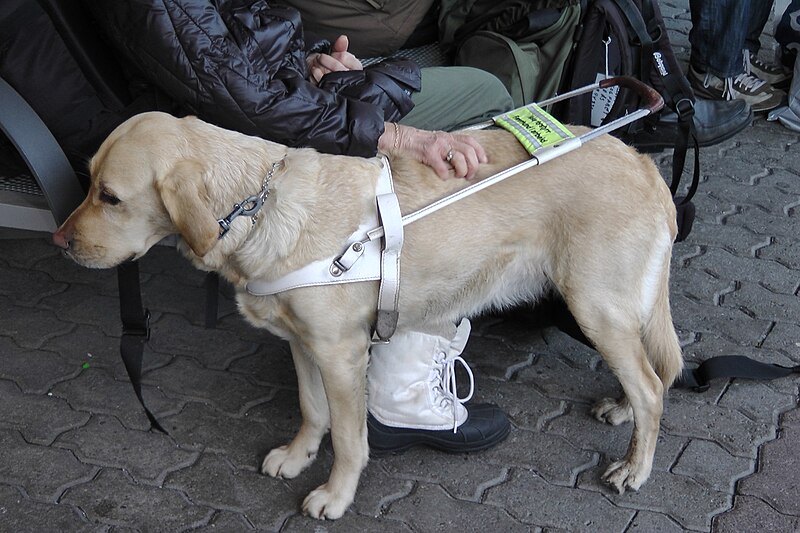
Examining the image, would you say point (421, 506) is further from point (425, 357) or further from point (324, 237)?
point (324, 237)

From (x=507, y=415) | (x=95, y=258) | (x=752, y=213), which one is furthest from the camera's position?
(x=752, y=213)

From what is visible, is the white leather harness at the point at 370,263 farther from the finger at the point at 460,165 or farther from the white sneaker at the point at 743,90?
the white sneaker at the point at 743,90

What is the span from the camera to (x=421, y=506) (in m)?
2.92

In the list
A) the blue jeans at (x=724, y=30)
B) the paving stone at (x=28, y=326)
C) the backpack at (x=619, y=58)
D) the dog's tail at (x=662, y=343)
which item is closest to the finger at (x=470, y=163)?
the dog's tail at (x=662, y=343)

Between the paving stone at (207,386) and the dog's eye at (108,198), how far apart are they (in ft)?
3.86

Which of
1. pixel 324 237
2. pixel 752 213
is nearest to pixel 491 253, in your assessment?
pixel 324 237

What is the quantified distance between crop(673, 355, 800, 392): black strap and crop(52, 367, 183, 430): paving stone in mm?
1966

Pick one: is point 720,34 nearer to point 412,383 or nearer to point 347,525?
point 412,383

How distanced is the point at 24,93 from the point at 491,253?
1.56 meters

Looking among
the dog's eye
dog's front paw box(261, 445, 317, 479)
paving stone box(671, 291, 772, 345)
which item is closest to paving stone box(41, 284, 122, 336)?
dog's front paw box(261, 445, 317, 479)

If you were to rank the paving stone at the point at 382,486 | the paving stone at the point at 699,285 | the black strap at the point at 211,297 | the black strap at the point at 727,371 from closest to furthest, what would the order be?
the paving stone at the point at 382,486
the black strap at the point at 211,297
the black strap at the point at 727,371
the paving stone at the point at 699,285

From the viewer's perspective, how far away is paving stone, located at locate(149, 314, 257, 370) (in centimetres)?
367

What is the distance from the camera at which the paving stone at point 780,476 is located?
2.91 metres

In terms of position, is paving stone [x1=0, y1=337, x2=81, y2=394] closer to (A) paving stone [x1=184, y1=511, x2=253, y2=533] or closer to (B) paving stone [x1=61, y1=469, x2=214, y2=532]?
(B) paving stone [x1=61, y1=469, x2=214, y2=532]
